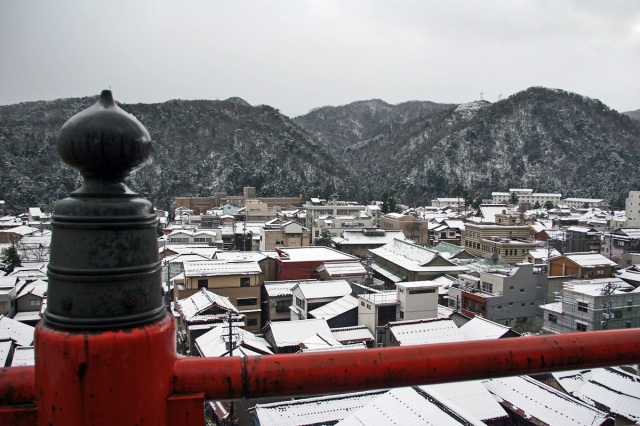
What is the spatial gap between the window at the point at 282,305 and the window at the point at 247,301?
0.74 m

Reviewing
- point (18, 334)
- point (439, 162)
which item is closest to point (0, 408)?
point (18, 334)

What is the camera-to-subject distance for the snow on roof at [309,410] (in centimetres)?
745

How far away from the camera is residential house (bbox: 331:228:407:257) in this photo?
24062 millimetres

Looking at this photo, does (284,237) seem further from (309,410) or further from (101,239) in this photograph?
(101,239)

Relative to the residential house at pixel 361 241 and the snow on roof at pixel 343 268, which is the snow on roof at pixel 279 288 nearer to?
the snow on roof at pixel 343 268

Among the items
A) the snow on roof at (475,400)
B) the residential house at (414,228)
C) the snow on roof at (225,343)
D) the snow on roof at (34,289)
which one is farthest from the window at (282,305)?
the residential house at (414,228)

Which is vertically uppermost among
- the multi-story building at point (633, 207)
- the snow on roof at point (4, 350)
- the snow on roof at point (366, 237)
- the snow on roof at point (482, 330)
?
the multi-story building at point (633, 207)

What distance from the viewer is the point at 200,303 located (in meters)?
12.8

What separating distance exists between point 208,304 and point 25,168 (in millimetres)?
59943

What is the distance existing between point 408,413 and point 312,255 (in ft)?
41.0

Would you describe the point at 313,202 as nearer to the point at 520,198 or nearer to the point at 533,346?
the point at 520,198

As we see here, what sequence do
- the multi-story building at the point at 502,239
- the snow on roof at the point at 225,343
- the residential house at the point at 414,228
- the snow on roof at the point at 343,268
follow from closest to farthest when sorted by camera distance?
the snow on roof at the point at 225,343, the snow on roof at the point at 343,268, the multi-story building at the point at 502,239, the residential house at the point at 414,228

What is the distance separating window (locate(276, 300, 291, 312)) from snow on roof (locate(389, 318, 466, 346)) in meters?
4.73

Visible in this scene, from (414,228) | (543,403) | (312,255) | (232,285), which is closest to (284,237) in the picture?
(312,255)
